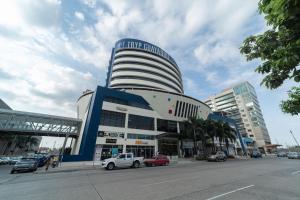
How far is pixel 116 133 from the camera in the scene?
3222 centimetres

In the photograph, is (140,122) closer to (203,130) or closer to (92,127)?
(92,127)

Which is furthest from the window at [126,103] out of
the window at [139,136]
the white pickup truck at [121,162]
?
the white pickup truck at [121,162]

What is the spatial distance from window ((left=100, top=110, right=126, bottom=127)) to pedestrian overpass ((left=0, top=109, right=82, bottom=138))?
32.9 feet

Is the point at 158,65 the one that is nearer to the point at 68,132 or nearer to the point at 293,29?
the point at 68,132

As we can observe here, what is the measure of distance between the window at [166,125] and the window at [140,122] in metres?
2.21

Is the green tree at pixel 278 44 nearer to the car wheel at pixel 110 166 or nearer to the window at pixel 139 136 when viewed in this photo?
the car wheel at pixel 110 166

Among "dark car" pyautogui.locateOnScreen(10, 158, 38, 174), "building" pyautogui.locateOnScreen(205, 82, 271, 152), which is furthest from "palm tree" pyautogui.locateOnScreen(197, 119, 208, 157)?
"building" pyautogui.locateOnScreen(205, 82, 271, 152)

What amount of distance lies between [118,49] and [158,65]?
1632 centimetres

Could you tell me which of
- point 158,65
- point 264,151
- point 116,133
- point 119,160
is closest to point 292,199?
point 119,160

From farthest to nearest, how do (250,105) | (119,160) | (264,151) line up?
(250,105) < (264,151) < (119,160)

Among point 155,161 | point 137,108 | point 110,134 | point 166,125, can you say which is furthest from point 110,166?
point 166,125

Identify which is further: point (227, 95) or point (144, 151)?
point (227, 95)

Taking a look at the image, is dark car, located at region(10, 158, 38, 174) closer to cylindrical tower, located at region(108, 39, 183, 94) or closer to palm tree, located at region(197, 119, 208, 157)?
cylindrical tower, located at region(108, 39, 183, 94)

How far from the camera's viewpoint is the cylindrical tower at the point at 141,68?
50.5 metres
